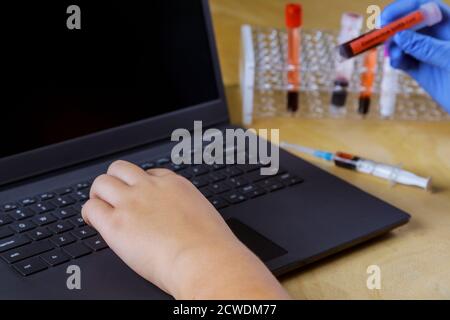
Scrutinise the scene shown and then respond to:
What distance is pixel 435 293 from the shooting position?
0.68 m

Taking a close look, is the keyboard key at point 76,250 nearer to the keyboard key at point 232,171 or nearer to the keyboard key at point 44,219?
the keyboard key at point 44,219

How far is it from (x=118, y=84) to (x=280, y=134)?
0.27 metres

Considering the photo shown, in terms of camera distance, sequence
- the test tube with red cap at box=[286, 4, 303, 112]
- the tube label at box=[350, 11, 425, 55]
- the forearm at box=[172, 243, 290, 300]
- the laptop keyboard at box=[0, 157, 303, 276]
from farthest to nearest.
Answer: the test tube with red cap at box=[286, 4, 303, 112] → the tube label at box=[350, 11, 425, 55] → the laptop keyboard at box=[0, 157, 303, 276] → the forearm at box=[172, 243, 290, 300]

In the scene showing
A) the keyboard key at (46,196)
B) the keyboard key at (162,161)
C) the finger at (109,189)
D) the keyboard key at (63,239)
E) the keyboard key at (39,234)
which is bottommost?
the keyboard key at (63,239)

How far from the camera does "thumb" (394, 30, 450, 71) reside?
886 mm

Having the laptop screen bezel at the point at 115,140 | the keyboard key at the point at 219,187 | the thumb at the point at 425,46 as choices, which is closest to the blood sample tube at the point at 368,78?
the thumb at the point at 425,46

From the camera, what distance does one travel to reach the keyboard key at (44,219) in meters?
0.72

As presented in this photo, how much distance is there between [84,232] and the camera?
2.33 feet

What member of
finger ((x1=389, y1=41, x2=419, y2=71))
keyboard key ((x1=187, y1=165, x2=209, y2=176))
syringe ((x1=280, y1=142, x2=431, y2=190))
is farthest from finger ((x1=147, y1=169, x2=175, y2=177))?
finger ((x1=389, y1=41, x2=419, y2=71))

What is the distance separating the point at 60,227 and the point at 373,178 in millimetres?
420

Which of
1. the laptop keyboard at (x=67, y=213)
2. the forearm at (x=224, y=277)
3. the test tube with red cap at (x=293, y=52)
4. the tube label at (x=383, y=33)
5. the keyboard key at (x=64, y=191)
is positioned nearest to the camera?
the forearm at (x=224, y=277)

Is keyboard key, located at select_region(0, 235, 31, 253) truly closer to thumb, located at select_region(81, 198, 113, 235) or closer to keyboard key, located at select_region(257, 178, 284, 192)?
thumb, located at select_region(81, 198, 113, 235)
